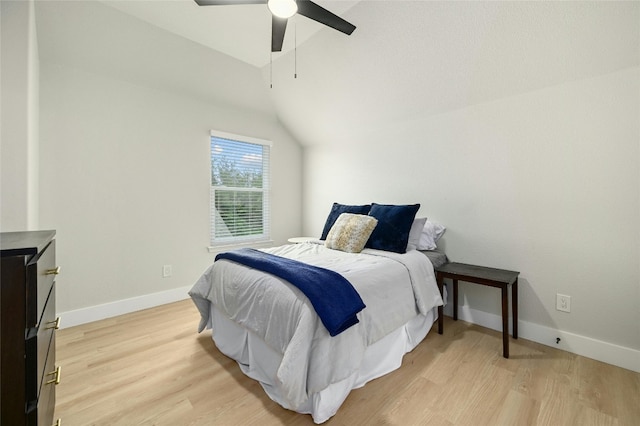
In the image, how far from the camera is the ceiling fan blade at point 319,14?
172 centimetres

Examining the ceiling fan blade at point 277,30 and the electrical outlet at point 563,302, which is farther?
the electrical outlet at point 563,302

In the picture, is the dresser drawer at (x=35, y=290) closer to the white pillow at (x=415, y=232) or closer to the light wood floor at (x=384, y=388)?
the light wood floor at (x=384, y=388)

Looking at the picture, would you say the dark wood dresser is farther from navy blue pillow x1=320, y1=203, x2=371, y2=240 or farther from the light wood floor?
navy blue pillow x1=320, y1=203, x2=371, y2=240

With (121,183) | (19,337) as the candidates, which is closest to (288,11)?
(19,337)

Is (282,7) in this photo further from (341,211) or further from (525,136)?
(525,136)

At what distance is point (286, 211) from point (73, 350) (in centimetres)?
284

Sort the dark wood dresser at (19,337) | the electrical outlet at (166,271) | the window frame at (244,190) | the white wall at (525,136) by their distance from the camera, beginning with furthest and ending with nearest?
the window frame at (244,190)
the electrical outlet at (166,271)
the white wall at (525,136)
the dark wood dresser at (19,337)

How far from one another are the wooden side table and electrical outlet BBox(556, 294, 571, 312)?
31 centimetres

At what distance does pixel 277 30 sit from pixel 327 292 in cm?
188

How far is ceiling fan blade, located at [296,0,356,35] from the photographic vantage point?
172cm

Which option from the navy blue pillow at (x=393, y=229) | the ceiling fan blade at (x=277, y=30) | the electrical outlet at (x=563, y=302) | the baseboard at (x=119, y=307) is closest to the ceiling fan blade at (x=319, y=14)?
the ceiling fan blade at (x=277, y=30)

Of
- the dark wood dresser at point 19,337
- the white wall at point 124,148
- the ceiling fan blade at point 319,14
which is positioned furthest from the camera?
the white wall at point 124,148

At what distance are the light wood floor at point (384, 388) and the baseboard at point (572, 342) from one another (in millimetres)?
66

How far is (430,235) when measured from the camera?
2695 millimetres
